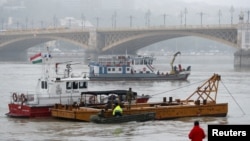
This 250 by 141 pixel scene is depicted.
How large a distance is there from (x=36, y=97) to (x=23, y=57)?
13515cm

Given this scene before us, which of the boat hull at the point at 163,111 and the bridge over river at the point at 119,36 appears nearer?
the boat hull at the point at 163,111

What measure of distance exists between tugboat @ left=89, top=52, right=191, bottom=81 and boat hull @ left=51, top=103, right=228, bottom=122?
40.9 metres

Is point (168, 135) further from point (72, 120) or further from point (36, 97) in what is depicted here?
point (36, 97)

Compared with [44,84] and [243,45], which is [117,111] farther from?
[243,45]

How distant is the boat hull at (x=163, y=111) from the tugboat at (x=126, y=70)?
40.9m

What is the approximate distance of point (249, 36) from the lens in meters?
120

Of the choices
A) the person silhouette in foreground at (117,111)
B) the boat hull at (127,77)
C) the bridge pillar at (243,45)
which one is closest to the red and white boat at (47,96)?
the person silhouette in foreground at (117,111)

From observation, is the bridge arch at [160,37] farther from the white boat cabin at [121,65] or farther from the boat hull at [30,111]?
the boat hull at [30,111]

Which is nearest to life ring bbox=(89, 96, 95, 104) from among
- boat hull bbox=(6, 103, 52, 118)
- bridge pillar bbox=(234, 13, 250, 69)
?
boat hull bbox=(6, 103, 52, 118)

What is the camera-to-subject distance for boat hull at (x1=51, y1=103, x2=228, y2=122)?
39.9 metres

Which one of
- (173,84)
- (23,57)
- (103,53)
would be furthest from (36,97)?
(23,57)

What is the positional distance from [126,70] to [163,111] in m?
43.1

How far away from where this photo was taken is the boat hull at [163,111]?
39.9m

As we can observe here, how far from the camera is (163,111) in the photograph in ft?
136
